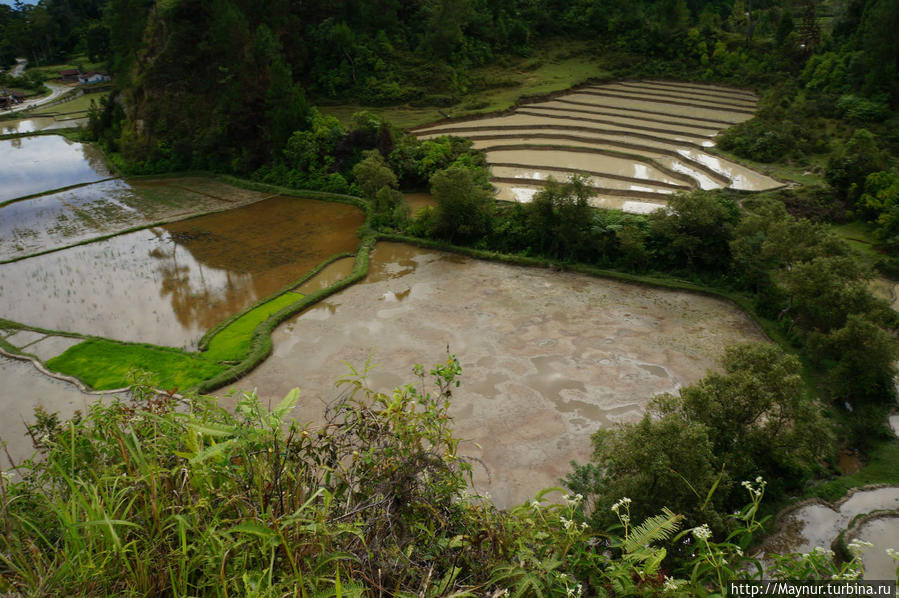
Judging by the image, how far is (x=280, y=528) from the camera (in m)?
2.10

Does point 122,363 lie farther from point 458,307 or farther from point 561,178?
point 561,178

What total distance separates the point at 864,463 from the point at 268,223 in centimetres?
1814

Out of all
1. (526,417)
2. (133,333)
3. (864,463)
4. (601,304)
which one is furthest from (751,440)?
(133,333)

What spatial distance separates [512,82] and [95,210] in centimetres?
2160

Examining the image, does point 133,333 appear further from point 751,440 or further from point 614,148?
point 614,148

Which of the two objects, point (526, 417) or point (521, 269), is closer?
point (526, 417)

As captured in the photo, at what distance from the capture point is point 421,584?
7.09 feet

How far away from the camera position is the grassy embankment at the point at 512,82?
27.2 metres

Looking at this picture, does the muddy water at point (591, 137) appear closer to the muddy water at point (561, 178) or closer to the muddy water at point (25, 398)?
the muddy water at point (561, 178)

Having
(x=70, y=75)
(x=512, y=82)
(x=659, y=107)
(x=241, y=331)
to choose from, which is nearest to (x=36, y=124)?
(x=70, y=75)

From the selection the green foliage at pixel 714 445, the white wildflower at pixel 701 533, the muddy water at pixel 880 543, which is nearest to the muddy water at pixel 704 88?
the green foliage at pixel 714 445

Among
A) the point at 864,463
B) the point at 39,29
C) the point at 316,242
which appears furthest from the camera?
the point at 39,29

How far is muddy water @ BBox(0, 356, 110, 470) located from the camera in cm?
1035

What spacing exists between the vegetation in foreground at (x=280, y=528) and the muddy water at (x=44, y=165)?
2685 centimetres
